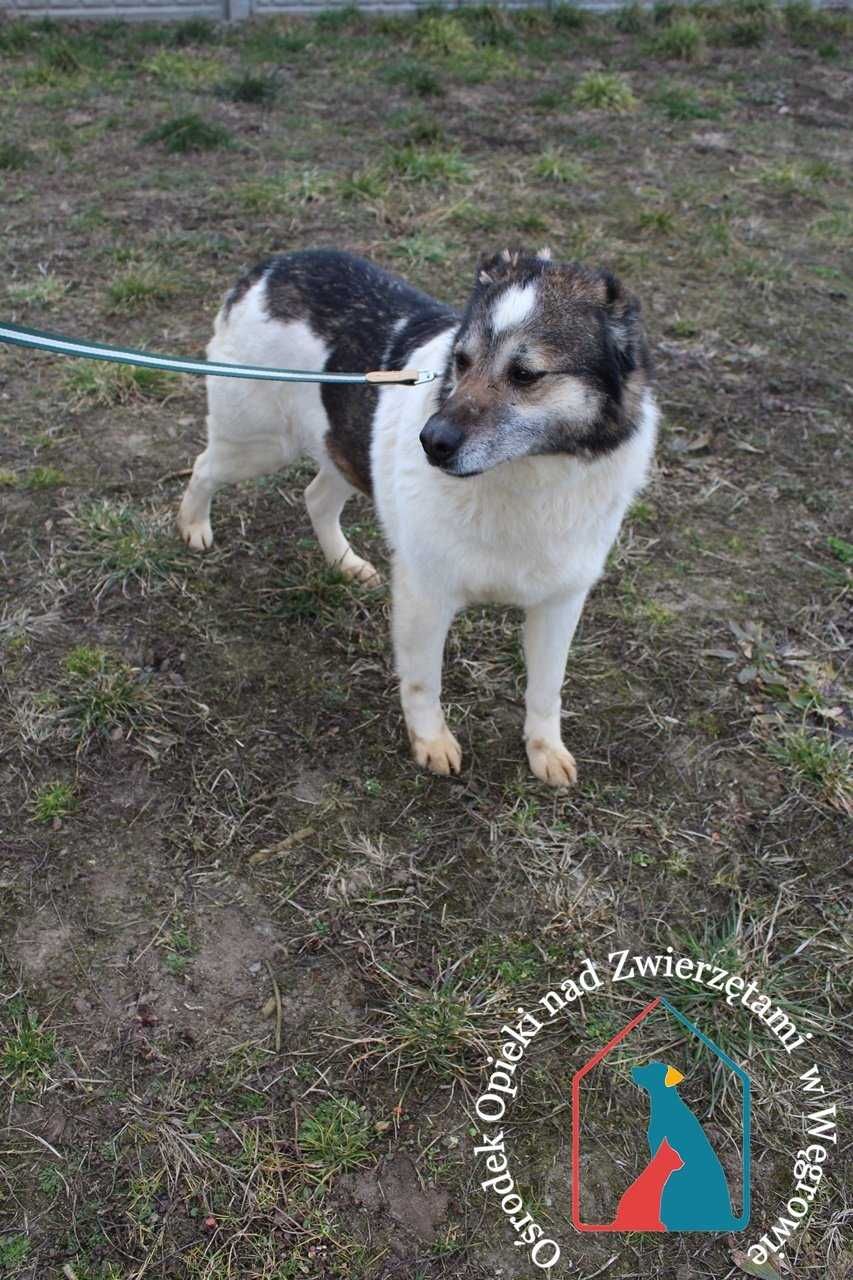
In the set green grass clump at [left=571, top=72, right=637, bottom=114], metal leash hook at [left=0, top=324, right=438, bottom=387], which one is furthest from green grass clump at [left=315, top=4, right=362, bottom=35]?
metal leash hook at [left=0, top=324, right=438, bottom=387]

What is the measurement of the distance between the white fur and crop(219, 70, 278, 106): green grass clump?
688cm

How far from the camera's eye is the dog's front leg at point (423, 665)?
3.05 m

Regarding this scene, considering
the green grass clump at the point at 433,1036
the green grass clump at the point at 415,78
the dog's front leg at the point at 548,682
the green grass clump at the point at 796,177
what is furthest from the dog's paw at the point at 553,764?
the green grass clump at the point at 415,78

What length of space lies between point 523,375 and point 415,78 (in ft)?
24.1

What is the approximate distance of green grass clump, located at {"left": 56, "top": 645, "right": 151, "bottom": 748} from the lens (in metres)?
3.39

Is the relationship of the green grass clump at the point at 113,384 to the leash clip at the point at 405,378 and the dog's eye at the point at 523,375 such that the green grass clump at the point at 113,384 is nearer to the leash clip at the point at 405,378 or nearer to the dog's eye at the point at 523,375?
the leash clip at the point at 405,378

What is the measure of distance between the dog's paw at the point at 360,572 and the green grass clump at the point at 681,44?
26.1 feet

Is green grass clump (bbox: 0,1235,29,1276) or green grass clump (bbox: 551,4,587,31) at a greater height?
green grass clump (bbox: 551,4,587,31)

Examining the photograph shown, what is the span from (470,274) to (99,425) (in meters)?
2.50

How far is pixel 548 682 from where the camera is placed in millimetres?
3256

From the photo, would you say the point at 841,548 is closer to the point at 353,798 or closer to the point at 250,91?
the point at 353,798

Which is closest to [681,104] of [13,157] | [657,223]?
[657,223]

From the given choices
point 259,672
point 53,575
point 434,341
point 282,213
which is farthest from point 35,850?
point 282,213

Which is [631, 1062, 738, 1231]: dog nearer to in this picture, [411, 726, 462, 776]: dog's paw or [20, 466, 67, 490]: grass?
[411, 726, 462, 776]: dog's paw
